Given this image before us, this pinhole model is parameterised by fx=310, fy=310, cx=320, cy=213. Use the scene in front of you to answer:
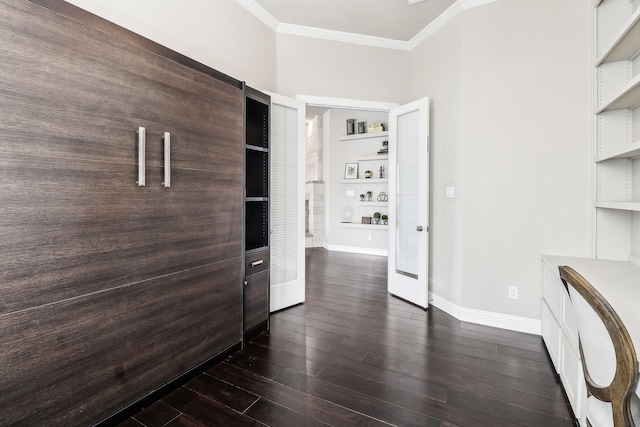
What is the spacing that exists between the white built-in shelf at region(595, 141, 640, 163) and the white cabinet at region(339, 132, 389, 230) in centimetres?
421

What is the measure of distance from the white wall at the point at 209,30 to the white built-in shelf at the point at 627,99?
288cm

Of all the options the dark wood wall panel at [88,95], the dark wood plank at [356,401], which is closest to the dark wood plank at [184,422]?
the dark wood plank at [356,401]

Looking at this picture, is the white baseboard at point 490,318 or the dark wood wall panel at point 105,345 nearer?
the dark wood wall panel at point 105,345

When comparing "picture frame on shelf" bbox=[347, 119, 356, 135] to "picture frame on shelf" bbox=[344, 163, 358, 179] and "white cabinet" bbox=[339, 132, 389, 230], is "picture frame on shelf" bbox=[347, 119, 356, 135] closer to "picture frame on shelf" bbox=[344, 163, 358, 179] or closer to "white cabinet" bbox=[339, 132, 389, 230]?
"white cabinet" bbox=[339, 132, 389, 230]

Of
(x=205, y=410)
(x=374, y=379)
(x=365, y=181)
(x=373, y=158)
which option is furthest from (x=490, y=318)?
(x=373, y=158)

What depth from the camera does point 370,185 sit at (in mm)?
6855

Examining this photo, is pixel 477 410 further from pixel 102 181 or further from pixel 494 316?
pixel 102 181

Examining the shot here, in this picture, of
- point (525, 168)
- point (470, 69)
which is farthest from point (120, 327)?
point (470, 69)

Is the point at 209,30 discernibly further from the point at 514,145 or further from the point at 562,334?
the point at 562,334

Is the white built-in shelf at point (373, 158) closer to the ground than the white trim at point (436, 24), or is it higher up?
closer to the ground

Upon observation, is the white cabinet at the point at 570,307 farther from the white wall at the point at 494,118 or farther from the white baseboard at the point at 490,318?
the white wall at the point at 494,118

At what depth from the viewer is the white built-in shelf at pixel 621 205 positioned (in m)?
1.82

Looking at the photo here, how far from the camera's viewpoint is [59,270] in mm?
1349

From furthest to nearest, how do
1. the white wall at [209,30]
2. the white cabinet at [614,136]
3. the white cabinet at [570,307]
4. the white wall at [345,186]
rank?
the white wall at [345,186] < the white cabinet at [614,136] < the white wall at [209,30] < the white cabinet at [570,307]
